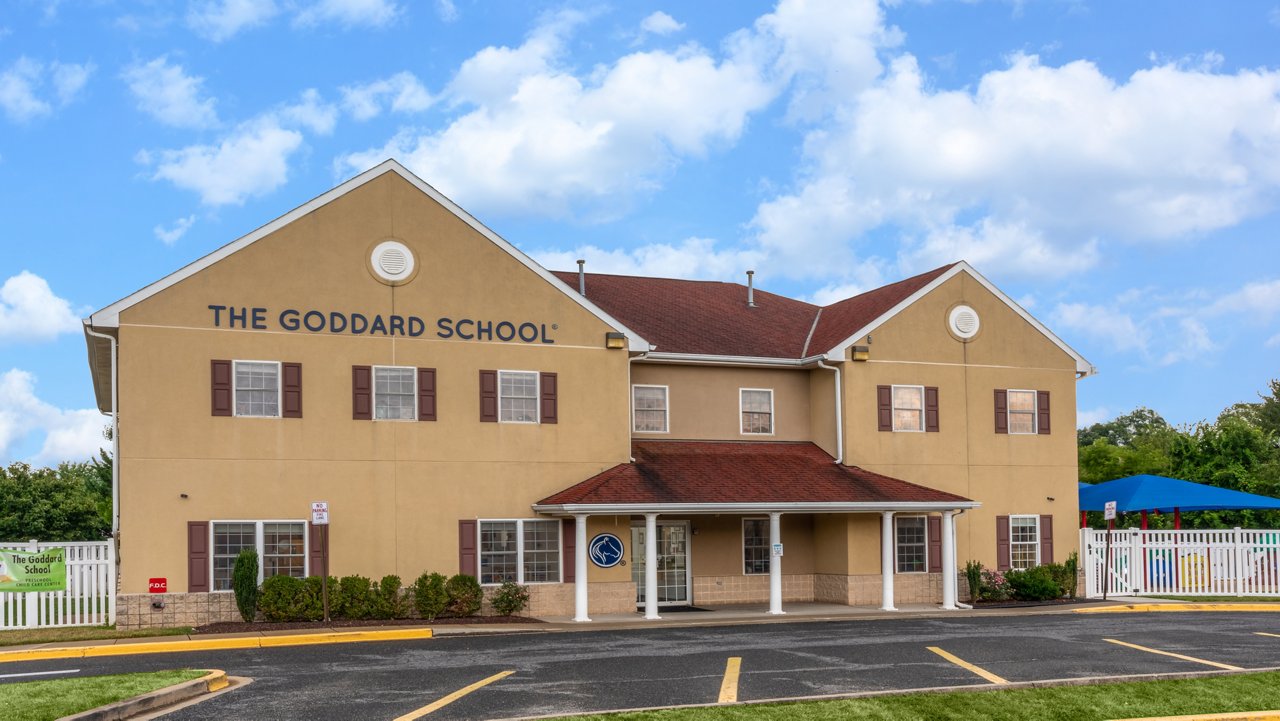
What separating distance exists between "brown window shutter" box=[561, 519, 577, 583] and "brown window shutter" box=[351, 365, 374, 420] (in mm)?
4698

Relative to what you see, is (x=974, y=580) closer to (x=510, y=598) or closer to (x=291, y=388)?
(x=510, y=598)

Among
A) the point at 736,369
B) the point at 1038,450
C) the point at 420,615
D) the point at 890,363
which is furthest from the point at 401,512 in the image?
the point at 1038,450

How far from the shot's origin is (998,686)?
15.1m

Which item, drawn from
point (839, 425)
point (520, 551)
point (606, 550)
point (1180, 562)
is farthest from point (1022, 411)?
point (520, 551)

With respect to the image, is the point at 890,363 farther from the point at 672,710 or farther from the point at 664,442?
the point at 672,710

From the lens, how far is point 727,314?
32875mm

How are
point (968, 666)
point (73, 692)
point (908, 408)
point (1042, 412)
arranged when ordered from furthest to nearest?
point (1042, 412) → point (908, 408) → point (968, 666) → point (73, 692)

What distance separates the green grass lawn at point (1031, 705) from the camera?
13.2 meters

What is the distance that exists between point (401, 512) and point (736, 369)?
911 cm

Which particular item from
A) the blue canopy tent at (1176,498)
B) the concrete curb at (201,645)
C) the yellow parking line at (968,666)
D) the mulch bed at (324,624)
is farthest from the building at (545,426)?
the yellow parking line at (968,666)

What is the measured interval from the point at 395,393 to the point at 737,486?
7.53m

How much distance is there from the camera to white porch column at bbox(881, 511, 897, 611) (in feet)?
89.7

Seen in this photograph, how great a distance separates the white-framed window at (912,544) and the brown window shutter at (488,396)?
990 centimetres

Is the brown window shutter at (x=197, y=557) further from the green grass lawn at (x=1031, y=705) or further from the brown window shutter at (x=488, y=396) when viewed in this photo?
the green grass lawn at (x=1031, y=705)
